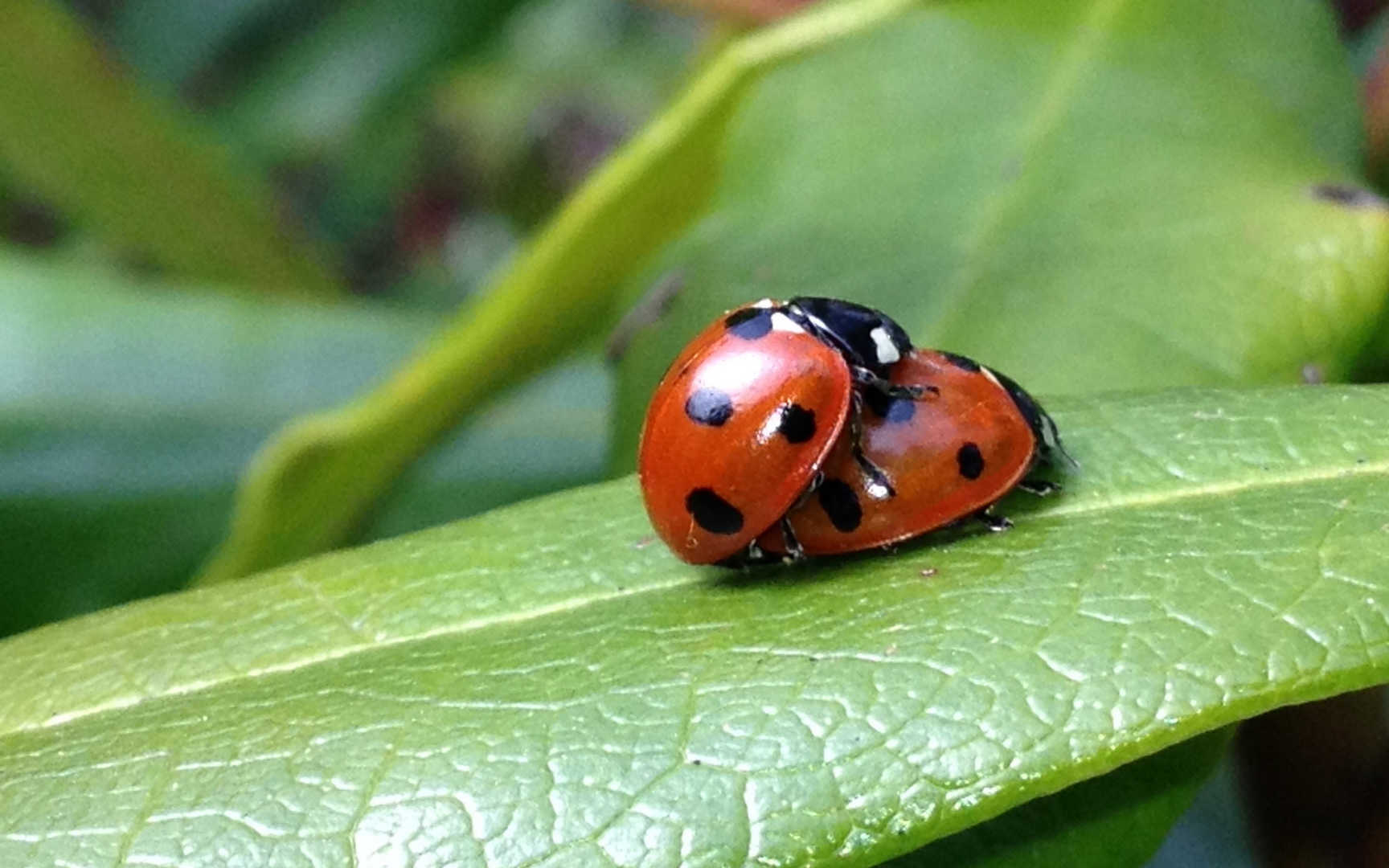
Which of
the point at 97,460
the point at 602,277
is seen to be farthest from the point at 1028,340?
the point at 97,460

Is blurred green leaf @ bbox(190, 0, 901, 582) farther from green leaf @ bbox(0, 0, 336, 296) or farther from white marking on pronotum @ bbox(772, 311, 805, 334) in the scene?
green leaf @ bbox(0, 0, 336, 296)

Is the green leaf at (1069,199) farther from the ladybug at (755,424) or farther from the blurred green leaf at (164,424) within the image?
the blurred green leaf at (164,424)

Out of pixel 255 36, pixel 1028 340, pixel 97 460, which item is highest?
pixel 255 36

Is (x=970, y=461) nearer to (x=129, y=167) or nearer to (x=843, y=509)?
(x=843, y=509)

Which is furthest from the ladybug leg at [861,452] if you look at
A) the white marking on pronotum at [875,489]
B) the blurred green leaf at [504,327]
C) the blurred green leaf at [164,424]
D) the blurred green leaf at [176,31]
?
the blurred green leaf at [176,31]

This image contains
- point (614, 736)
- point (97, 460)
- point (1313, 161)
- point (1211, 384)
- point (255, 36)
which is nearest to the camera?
point (614, 736)

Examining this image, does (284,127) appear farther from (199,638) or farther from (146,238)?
(199,638)
